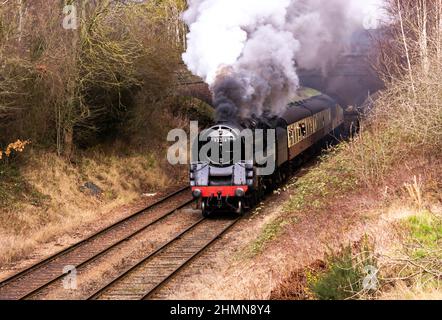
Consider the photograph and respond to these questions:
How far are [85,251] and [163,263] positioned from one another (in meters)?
2.30

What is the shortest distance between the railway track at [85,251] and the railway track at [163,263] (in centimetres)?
125

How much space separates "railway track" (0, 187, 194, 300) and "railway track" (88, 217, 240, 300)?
1.25m

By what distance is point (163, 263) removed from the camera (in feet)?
45.0

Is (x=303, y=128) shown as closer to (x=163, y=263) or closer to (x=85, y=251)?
(x=85, y=251)

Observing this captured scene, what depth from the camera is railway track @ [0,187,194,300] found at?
487 inches

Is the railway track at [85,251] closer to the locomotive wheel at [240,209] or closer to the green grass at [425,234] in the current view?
the locomotive wheel at [240,209]

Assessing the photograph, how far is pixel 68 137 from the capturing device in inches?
844

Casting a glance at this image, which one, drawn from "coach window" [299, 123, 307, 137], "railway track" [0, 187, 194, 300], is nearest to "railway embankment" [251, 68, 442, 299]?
"coach window" [299, 123, 307, 137]

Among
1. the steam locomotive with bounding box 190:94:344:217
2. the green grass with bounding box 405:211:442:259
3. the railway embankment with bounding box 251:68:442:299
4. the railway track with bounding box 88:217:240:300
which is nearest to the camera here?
the railway embankment with bounding box 251:68:442:299

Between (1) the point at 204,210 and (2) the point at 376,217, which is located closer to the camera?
(2) the point at 376,217

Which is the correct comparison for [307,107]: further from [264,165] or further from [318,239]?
[318,239]

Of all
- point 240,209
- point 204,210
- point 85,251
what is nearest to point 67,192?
point 204,210

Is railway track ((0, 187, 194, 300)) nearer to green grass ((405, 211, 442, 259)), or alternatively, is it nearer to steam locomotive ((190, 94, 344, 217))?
steam locomotive ((190, 94, 344, 217))
